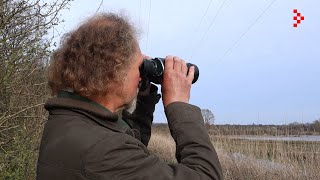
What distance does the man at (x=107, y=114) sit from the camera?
1.41 meters

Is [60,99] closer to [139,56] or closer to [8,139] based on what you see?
[139,56]

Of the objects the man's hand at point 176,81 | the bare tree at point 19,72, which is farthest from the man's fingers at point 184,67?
the bare tree at point 19,72

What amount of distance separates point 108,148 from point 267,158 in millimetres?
7302

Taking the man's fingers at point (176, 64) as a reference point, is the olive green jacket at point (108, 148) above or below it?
below

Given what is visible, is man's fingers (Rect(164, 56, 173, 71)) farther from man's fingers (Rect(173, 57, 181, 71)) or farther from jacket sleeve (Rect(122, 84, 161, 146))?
jacket sleeve (Rect(122, 84, 161, 146))

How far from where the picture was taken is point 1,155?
638 centimetres

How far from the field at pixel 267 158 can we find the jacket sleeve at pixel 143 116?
16.3 ft

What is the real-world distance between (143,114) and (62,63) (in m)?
0.60

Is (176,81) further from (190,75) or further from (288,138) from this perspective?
(288,138)

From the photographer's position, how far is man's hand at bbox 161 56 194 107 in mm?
1707

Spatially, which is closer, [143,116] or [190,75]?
[190,75]

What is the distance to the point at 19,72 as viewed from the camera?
6.72m

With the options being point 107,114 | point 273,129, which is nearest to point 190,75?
point 107,114

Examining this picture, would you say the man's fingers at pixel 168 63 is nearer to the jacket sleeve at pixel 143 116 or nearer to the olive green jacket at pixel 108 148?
the olive green jacket at pixel 108 148
